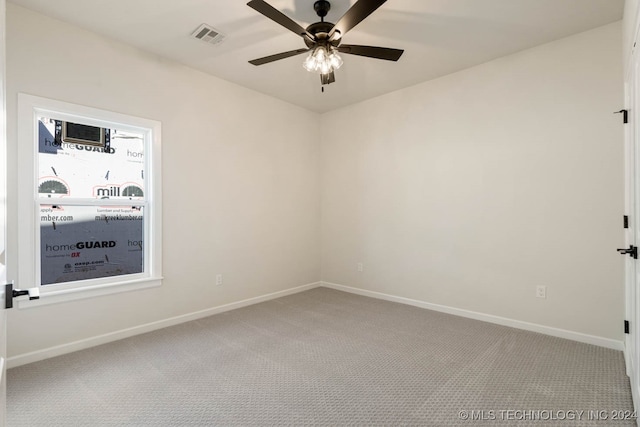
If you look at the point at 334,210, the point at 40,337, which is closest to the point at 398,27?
the point at 334,210

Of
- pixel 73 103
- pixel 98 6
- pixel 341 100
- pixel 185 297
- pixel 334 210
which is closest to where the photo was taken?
pixel 98 6

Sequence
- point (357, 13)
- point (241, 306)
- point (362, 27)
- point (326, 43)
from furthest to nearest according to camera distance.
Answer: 1. point (241, 306)
2. point (362, 27)
3. point (326, 43)
4. point (357, 13)

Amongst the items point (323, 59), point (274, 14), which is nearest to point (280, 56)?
point (323, 59)

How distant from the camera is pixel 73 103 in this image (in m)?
2.69

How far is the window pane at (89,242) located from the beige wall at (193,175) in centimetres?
25

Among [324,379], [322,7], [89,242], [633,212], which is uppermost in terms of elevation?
[322,7]

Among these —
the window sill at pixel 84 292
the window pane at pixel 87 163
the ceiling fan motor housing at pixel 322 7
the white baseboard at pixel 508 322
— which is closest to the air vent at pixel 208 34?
the ceiling fan motor housing at pixel 322 7

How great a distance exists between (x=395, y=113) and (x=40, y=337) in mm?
4286

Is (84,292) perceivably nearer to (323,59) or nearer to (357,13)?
(323,59)

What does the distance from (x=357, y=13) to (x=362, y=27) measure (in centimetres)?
83

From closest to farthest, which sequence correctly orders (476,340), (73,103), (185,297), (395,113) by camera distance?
(73,103) → (476,340) → (185,297) → (395,113)

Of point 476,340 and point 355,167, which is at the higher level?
point 355,167

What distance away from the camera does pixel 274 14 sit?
199cm

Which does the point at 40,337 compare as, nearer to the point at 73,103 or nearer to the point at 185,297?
the point at 185,297
